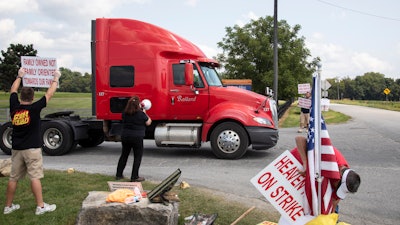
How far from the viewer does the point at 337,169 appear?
339cm

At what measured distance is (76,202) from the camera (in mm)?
5426

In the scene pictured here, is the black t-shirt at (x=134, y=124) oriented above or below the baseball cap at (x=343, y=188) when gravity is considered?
above

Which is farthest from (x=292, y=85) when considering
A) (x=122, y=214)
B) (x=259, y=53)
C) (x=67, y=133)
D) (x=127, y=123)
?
(x=122, y=214)

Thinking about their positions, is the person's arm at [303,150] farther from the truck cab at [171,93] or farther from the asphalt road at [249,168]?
the truck cab at [171,93]

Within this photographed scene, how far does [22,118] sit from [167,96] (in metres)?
5.28

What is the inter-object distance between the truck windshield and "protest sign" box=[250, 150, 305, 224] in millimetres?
6439

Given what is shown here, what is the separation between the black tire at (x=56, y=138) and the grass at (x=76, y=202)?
3.32 m

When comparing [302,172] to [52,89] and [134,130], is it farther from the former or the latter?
[134,130]

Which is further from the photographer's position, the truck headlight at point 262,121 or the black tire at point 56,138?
the black tire at point 56,138

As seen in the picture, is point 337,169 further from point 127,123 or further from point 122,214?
point 127,123

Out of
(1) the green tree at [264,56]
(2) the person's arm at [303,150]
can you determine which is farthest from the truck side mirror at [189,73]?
(1) the green tree at [264,56]

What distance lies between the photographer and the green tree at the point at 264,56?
27.4 m

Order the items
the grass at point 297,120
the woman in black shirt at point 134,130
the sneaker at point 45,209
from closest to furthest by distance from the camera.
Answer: the sneaker at point 45,209, the woman in black shirt at point 134,130, the grass at point 297,120

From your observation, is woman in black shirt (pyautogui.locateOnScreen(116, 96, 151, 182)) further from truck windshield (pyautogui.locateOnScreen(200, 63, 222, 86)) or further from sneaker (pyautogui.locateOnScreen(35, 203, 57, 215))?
truck windshield (pyautogui.locateOnScreen(200, 63, 222, 86))
